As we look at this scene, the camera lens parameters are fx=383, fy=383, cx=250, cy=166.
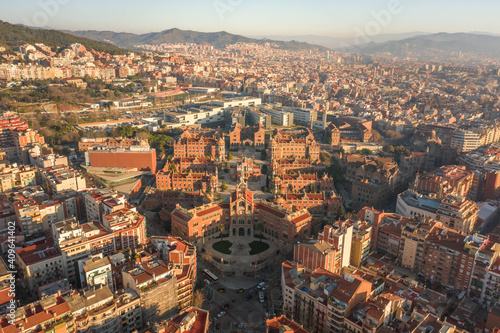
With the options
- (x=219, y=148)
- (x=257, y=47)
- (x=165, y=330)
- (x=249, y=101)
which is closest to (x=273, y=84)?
(x=249, y=101)

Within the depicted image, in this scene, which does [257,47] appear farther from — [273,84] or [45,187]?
[45,187]

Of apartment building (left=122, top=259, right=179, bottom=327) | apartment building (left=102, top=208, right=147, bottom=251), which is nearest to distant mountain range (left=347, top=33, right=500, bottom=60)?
apartment building (left=102, top=208, right=147, bottom=251)

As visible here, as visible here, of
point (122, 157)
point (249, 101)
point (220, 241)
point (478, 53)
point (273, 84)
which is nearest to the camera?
point (220, 241)

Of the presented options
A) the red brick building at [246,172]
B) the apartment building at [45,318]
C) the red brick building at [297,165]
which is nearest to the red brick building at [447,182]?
the red brick building at [297,165]

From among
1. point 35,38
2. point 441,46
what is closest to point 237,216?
point 35,38

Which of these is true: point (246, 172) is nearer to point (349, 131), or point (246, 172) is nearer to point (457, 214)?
point (457, 214)
